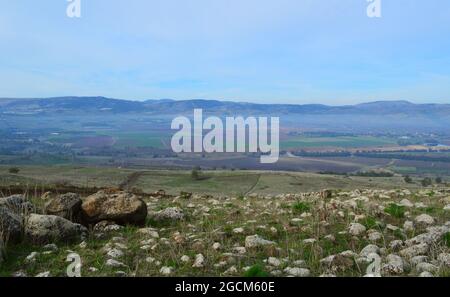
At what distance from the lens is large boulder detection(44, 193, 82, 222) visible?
1123 cm

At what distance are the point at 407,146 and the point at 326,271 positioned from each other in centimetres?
13343

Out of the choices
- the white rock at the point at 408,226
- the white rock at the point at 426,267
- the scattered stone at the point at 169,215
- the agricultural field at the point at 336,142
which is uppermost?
the white rock at the point at 426,267

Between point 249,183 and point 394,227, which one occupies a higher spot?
point 394,227

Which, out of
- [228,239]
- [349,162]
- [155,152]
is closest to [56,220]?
[228,239]

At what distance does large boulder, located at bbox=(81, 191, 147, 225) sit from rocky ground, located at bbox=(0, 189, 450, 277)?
0.02 m

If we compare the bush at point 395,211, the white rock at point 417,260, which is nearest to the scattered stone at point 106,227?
the white rock at point 417,260

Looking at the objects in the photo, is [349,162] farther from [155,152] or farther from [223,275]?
[223,275]

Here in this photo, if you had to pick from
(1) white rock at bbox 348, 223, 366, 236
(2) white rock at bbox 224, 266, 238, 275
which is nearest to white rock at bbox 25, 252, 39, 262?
(2) white rock at bbox 224, 266, 238, 275

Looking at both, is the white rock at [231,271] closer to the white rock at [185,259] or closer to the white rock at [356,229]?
the white rock at [185,259]

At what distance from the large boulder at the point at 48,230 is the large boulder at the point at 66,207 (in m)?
1.09

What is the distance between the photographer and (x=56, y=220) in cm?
995

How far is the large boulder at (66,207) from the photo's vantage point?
442 inches

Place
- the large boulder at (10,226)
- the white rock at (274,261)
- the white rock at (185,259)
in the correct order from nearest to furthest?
1. the white rock at (274,261)
2. the white rock at (185,259)
3. the large boulder at (10,226)

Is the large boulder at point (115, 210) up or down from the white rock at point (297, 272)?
up
